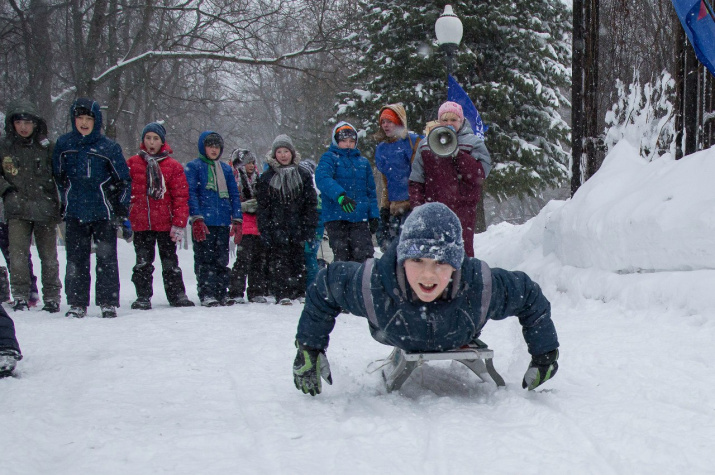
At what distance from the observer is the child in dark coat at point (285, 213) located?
688cm

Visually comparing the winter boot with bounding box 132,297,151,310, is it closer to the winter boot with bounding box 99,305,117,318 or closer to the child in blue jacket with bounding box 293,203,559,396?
the winter boot with bounding box 99,305,117,318

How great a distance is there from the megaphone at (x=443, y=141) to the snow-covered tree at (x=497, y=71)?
31.0ft

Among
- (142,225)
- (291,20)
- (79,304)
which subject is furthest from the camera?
(291,20)

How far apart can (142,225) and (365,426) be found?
4.63m

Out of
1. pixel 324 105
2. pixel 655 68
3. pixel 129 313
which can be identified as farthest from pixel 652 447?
pixel 324 105

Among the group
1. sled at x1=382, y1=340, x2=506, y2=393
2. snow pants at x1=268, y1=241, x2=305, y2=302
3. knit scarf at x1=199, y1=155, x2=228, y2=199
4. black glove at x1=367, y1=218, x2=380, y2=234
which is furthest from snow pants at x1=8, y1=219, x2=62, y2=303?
sled at x1=382, y1=340, x2=506, y2=393

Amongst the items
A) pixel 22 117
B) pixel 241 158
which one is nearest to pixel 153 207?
pixel 22 117

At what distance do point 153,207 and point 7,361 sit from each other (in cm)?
336

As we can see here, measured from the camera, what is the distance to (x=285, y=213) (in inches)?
271

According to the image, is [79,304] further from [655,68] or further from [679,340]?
[655,68]

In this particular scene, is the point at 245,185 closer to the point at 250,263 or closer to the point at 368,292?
the point at 250,263

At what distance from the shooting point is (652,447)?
7.39 feet

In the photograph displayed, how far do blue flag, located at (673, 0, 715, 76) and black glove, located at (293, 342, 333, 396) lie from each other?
420 centimetres

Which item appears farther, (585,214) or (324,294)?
(585,214)
